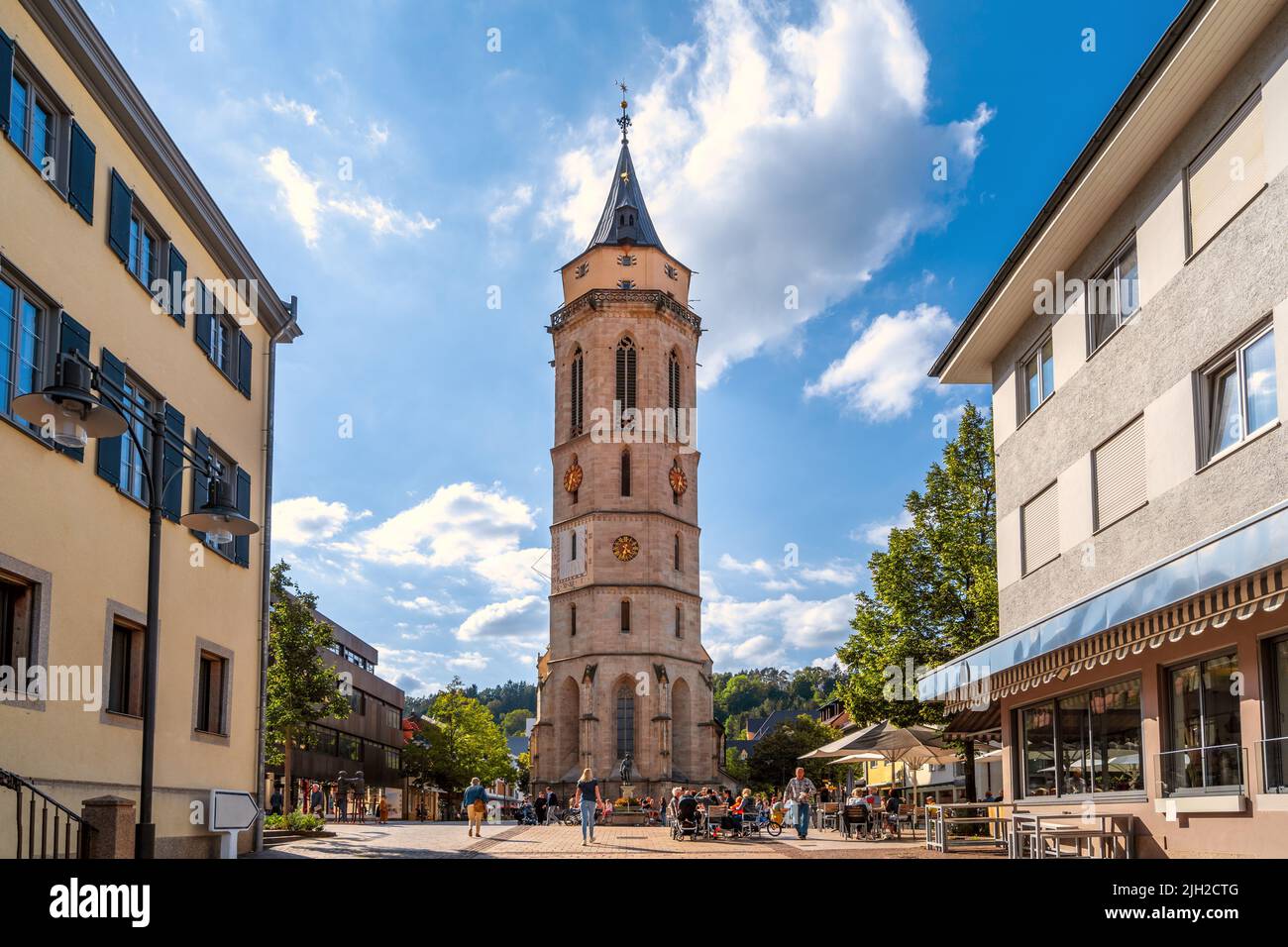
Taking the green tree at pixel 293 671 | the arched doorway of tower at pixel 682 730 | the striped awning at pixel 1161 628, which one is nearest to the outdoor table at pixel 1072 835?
the striped awning at pixel 1161 628

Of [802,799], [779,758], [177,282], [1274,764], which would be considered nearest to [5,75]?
[177,282]

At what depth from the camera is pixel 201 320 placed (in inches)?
790

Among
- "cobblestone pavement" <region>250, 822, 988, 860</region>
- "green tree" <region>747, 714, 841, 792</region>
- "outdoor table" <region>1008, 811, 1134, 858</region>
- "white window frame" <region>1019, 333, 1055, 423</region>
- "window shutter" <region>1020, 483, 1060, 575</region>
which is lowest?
"green tree" <region>747, 714, 841, 792</region>

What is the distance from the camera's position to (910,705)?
106 ft

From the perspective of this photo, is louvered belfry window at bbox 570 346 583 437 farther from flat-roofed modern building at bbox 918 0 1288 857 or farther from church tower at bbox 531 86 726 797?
flat-roofed modern building at bbox 918 0 1288 857

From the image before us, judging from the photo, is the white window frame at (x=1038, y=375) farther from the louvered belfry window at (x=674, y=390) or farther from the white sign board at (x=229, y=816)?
the louvered belfry window at (x=674, y=390)

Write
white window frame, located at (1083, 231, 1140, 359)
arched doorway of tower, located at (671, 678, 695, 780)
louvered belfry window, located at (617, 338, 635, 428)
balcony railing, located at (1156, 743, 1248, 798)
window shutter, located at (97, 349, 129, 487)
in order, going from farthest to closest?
louvered belfry window, located at (617, 338, 635, 428) → arched doorway of tower, located at (671, 678, 695, 780) → white window frame, located at (1083, 231, 1140, 359) → window shutter, located at (97, 349, 129, 487) → balcony railing, located at (1156, 743, 1248, 798)

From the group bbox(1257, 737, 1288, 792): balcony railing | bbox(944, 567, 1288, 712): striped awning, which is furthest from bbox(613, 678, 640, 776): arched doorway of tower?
bbox(1257, 737, 1288, 792): balcony railing

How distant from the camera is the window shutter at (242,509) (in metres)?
21.1

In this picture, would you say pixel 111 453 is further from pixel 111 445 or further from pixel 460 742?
pixel 460 742

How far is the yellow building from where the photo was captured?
43.0 ft

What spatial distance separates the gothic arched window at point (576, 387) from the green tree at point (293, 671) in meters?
36.8

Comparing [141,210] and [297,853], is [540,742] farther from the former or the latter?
[141,210]

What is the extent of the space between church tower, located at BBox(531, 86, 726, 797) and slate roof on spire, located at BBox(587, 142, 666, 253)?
→ 58 cm
